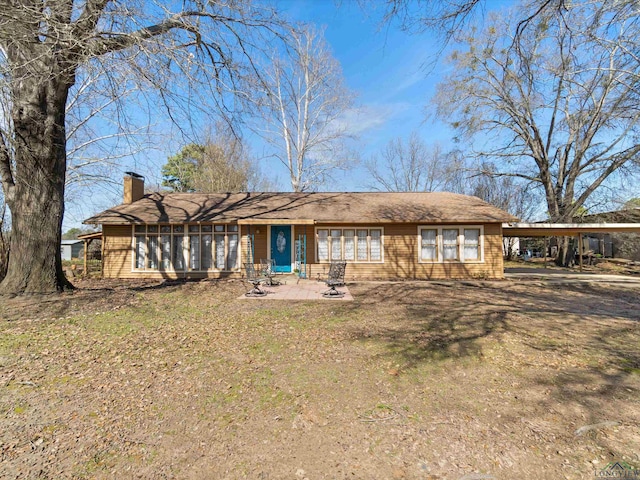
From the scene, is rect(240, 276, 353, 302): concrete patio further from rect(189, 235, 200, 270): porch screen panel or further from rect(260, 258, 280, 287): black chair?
rect(189, 235, 200, 270): porch screen panel

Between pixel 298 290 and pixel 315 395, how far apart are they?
23.1ft

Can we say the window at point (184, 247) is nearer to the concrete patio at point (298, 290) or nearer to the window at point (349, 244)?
the concrete patio at point (298, 290)

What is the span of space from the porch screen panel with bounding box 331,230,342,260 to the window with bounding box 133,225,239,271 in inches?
168

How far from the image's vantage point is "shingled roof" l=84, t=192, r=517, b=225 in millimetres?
13484

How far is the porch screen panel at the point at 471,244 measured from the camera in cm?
1380

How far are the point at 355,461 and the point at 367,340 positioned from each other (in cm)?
290

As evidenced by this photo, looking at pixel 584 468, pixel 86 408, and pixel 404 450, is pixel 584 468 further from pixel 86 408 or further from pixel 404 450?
pixel 86 408

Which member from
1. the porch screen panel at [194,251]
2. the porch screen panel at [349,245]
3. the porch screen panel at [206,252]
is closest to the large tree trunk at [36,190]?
the porch screen panel at [194,251]

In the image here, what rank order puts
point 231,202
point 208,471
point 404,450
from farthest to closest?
point 231,202 < point 404,450 < point 208,471

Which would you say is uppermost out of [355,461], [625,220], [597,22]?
[597,22]

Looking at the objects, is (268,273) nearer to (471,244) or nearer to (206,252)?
(206,252)

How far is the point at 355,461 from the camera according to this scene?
8.31 ft

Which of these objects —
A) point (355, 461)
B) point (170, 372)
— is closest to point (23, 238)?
point (170, 372)

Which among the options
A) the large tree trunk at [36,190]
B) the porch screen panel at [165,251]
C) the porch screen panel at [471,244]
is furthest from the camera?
the porch screen panel at [165,251]
